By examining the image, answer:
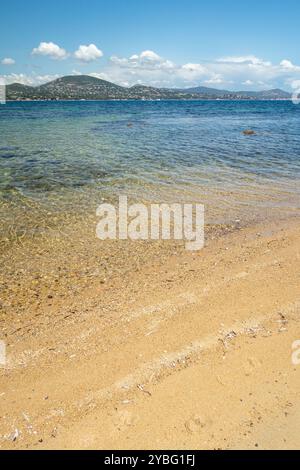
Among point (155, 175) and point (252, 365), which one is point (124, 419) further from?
point (155, 175)

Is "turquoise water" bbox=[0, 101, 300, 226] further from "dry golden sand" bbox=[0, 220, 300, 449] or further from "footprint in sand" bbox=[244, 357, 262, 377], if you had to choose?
"footprint in sand" bbox=[244, 357, 262, 377]

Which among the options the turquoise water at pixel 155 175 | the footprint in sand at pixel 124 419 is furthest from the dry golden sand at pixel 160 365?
the turquoise water at pixel 155 175

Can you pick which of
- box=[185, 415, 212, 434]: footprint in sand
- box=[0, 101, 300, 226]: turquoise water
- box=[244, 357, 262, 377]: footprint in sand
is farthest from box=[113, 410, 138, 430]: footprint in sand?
box=[0, 101, 300, 226]: turquoise water

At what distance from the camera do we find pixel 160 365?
4.75 meters

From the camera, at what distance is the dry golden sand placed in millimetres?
3838

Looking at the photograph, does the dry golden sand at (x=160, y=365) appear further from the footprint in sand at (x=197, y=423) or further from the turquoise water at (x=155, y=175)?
the turquoise water at (x=155, y=175)

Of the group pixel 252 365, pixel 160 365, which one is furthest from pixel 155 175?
pixel 252 365

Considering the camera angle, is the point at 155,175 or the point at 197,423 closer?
the point at 197,423

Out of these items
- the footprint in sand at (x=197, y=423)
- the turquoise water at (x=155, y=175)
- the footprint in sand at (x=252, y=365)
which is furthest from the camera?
the turquoise water at (x=155, y=175)

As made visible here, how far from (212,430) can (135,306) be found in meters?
2.73

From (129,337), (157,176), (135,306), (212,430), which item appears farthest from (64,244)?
(157,176)

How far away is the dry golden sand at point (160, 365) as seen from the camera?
3838 millimetres

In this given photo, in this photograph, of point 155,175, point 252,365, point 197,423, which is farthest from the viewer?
point 155,175

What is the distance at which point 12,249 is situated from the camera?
8602 millimetres
